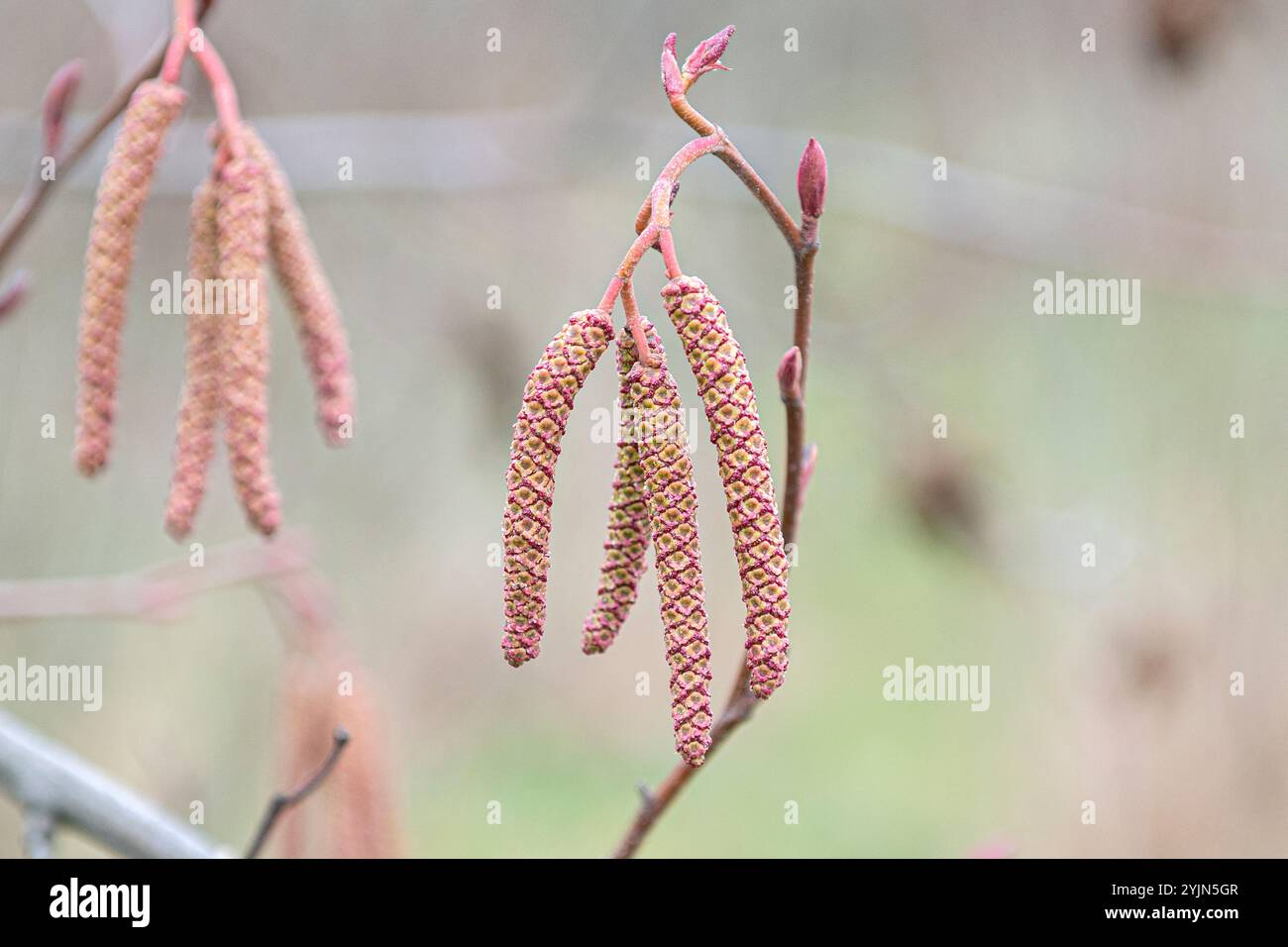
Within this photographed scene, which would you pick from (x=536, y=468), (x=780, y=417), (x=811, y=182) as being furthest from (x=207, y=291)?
(x=780, y=417)

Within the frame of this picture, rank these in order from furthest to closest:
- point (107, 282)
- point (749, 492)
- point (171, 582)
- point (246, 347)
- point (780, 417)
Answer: point (780, 417), point (171, 582), point (107, 282), point (246, 347), point (749, 492)

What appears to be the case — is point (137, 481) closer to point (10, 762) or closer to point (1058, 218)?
point (10, 762)

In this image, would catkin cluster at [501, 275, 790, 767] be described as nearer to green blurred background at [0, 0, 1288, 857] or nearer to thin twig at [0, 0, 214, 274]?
thin twig at [0, 0, 214, 274]

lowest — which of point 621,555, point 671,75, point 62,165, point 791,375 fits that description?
point 621,555

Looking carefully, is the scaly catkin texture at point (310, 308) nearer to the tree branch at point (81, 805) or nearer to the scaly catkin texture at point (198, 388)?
the scaly catkin texture at point (198, 388)

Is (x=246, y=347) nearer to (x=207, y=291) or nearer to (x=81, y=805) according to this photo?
(x=207, y=291)

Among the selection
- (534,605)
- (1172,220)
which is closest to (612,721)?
(1172,220)

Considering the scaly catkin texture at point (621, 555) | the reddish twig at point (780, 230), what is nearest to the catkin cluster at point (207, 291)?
the scaly catkin texture at point (621, 555)

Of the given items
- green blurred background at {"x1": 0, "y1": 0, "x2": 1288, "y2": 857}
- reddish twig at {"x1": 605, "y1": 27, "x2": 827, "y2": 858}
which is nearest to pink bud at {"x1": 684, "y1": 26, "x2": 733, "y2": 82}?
reddish twig at {"x1": 605, "y1": 27, "x2": 827, "y2": 858}
